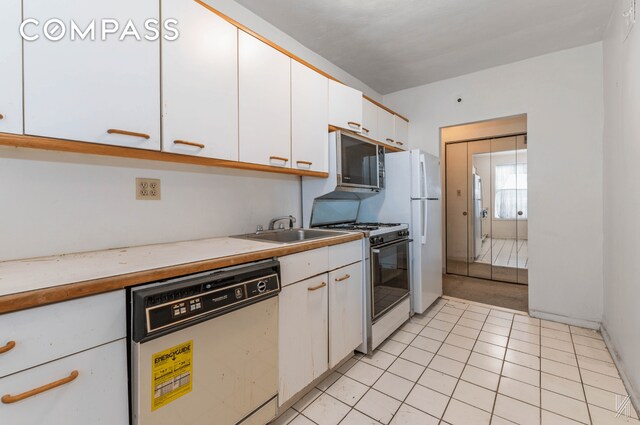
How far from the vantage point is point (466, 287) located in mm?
3877

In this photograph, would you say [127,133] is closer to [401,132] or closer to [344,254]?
[344,254]

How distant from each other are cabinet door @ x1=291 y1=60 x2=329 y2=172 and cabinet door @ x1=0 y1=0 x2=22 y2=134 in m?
1.32

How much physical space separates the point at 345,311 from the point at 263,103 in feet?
4.87

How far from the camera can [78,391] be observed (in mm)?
842

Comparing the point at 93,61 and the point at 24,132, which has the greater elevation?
the point at 93,61

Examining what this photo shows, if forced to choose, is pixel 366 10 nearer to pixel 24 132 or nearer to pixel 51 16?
pixel 51 16

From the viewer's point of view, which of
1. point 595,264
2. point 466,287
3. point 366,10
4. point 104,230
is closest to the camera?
point 104,230

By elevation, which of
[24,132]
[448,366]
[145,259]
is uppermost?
[24,132]

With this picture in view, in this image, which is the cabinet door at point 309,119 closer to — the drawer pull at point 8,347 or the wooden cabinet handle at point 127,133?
the wooden cabinet handle at point 127,133

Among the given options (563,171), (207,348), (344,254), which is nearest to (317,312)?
(344,254)

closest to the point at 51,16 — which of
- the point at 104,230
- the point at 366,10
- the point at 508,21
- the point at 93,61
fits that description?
the point at 93,61

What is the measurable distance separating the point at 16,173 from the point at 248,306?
1.12 meters

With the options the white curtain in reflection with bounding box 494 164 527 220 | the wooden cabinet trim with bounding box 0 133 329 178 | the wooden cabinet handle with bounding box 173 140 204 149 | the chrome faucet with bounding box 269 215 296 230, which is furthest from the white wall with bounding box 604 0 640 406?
the wooden cabinet handle with bounding box 173 140 204 149

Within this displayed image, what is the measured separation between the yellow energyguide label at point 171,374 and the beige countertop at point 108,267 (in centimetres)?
28
